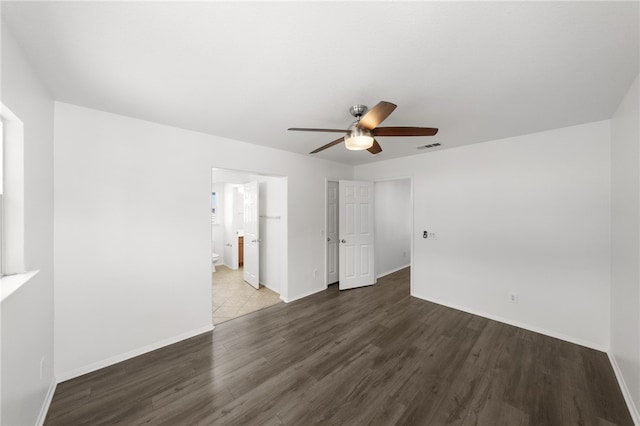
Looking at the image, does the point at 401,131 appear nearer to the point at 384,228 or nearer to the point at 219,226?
the point at 384,228

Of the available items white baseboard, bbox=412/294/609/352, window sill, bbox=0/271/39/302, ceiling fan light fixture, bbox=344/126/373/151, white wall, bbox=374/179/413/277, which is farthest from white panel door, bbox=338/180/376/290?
window sill, bbox=0/271/39/302

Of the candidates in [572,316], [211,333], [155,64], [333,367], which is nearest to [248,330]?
[211,333]

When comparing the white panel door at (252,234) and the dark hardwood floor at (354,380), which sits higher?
the white panel door at (252,234)

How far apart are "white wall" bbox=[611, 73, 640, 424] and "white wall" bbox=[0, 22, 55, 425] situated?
404cm

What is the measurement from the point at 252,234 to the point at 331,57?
3.51 meters

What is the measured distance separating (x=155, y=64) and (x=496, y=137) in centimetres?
377

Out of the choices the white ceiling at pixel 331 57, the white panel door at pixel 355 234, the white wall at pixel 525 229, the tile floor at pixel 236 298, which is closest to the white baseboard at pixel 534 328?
the white wall at pixel 525 229

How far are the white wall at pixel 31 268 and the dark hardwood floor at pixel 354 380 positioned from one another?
43 centimetres

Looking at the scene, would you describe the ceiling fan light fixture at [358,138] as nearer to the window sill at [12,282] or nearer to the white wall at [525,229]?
the window sill at [12,282]

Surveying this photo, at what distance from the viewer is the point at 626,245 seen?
77.9 inches

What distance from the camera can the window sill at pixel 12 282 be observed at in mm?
1127

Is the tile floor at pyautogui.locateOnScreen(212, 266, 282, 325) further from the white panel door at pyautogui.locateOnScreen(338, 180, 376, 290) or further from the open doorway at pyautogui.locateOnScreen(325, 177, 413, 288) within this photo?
the white panel door at pyautogui.locateOnScreen(338, 180, 376, 290)

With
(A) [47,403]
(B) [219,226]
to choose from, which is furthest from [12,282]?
(B) [219,226]

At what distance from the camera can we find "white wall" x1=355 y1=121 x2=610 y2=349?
2.52 meters
